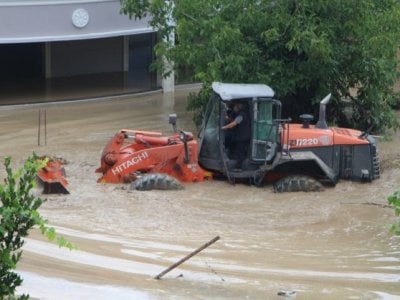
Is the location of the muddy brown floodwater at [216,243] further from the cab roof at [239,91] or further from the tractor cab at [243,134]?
the cab roof at [239,91]

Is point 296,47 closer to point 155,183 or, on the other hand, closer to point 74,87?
point 155,183

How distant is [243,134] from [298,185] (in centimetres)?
140

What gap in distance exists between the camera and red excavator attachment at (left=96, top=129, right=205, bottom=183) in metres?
18.1

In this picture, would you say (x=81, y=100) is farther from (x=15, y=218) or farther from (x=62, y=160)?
(x=15, y=218)

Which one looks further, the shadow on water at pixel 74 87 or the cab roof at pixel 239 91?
the shadow on water at pixel 74 87

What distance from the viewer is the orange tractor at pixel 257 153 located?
1791 centimetres

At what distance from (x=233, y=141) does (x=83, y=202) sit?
3097 mm

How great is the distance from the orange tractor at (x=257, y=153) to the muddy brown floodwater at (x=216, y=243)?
30 centimetres

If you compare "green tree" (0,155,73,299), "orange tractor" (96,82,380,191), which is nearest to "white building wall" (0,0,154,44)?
"orange tractor" (96,82,380,191)

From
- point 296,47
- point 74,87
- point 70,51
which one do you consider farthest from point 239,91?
point 70,51

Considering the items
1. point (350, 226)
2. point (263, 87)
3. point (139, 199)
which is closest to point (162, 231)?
point (139, 199)

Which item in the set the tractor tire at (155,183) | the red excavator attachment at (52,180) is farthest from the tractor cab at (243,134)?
the red excavator attachment at (52,180)

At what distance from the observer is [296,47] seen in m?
22.0

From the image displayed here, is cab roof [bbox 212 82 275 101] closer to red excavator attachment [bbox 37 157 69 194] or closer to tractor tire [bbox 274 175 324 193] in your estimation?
tractor tire [bbox 274 175 324 193]
